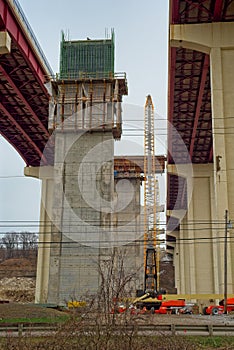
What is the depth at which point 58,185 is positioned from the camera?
1261 inches

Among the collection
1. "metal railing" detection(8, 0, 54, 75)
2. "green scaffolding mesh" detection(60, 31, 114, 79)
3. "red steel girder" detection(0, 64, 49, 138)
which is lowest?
"red steel girder" detection(0, 64, 49, 138)

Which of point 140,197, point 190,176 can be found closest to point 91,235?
point 190,176

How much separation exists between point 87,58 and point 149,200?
98.6 ft

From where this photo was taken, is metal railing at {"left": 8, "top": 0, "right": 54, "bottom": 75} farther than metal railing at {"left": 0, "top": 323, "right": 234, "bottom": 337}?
Yes

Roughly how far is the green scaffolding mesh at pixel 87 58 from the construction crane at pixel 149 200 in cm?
2431

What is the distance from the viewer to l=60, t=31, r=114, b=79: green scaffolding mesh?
111 ft

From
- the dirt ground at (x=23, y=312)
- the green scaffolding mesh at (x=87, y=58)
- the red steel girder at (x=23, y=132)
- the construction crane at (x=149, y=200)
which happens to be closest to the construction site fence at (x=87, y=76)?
the green scaffolding mesh at (x=87, y=58)

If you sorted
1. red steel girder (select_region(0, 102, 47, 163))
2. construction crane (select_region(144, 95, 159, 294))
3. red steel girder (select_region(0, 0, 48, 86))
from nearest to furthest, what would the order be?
red steel girder (select_region(0, 0, 48, 86)) → red steel girder (select_region(0, 102, 47, 163)) → construction crane (select_region(144, 95, 159, 294))

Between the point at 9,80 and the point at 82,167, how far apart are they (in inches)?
308

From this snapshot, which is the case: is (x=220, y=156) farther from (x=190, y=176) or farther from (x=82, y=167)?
(x=190, y=176)

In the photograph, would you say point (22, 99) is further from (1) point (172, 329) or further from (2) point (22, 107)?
(1) point (172, 329)

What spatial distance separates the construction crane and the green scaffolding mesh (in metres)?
24.3

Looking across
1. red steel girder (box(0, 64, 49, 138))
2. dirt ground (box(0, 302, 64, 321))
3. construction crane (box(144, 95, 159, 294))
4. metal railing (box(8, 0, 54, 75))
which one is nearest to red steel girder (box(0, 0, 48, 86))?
metal railing (box(8, 0, 54, 75))

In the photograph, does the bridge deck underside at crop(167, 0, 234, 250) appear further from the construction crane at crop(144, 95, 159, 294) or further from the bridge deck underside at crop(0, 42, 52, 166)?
the bridge deck underside at crop(0, 42, 52, 166)
